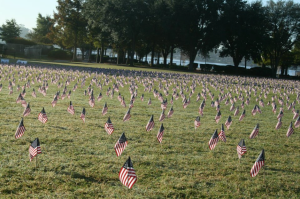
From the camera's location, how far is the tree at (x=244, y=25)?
54469 mm

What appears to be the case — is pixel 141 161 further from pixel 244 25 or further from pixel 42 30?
pixel 42 30

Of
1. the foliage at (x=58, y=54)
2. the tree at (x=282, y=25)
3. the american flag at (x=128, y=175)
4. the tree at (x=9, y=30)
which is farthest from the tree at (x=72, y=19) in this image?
the american flag at (x=128, y=175)

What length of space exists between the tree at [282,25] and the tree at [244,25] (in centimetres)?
176

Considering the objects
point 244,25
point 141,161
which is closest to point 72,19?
point 244,25

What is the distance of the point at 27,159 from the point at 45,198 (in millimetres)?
1573

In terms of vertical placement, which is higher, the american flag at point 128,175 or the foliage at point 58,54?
the foliage at point 58,54

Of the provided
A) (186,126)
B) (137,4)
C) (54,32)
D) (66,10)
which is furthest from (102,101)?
(54,32)

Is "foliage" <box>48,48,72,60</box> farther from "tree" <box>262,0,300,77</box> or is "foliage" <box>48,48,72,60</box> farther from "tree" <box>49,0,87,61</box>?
"tree" <box>262,0,300,77</box>

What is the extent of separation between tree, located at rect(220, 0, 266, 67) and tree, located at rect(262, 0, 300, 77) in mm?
1761

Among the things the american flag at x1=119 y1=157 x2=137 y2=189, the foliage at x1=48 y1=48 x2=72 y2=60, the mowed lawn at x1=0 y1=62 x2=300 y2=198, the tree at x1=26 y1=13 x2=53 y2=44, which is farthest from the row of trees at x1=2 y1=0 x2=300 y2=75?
the american flag at x1=119 y1=157 x2=137 y2=189

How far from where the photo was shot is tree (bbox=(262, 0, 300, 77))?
187 ft

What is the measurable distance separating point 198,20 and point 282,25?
47.4 feet

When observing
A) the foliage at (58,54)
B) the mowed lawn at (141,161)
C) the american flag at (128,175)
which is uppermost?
the foliage at (58,54)

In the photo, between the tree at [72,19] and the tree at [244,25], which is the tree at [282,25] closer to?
the tree at [244,25]
